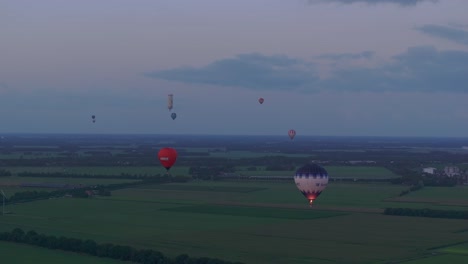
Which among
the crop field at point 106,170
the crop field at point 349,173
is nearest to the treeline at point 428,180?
the crop field at point 349,173

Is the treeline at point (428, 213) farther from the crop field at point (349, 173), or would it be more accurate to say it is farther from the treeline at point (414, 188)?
the crop field at point (349, 173)

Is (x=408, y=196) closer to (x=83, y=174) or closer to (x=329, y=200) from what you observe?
(x=329, y=200)

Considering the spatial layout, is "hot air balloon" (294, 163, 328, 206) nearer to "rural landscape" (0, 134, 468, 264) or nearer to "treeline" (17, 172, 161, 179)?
"rural landscape" (0, 134, 468, 264)

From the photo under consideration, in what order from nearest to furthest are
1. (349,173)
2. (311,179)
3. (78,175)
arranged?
(311,179) → (78,175) → (349,173)

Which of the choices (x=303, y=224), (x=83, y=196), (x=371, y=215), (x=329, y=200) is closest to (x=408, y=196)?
(x=329, y=200)

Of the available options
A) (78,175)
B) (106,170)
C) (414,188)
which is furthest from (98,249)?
(106,170)

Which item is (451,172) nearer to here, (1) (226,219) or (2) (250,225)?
(1) (226,219)
